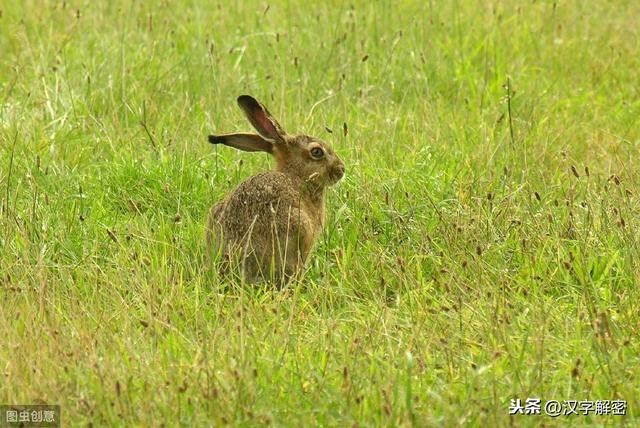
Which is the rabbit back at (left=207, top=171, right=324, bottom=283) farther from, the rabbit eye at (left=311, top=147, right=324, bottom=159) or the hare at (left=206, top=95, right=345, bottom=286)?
the rabbit eye at (left=311, top=147, right=324, bottom=159)

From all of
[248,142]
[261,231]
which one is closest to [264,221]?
[261,231]

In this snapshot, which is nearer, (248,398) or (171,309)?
(248,398)

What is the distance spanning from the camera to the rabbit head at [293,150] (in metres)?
6.71

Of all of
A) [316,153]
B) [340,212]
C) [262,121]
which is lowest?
[340,212]

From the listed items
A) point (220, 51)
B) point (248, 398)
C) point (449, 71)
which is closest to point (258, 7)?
point (220, 51)

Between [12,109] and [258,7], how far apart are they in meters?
2.96

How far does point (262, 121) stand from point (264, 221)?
2.40ft

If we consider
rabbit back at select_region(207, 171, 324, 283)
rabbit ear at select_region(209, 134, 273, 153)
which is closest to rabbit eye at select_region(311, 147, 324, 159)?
rabbit ear at select_region(209, 134, 273, 153)

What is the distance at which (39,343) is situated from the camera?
5.00 metres

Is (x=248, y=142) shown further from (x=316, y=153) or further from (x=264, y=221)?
(x=264, y=221)

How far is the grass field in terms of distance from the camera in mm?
4785

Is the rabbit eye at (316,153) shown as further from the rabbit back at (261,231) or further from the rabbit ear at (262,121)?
the rabbit back at (261,231)

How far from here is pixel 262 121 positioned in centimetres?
673

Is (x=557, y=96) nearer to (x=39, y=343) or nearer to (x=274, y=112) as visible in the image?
(x=274, y=112)
